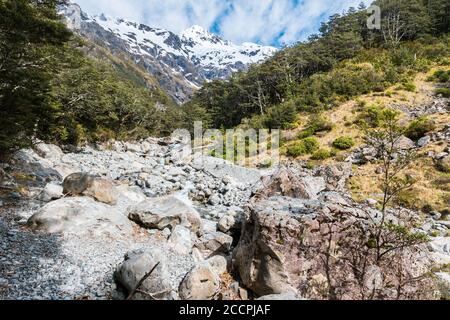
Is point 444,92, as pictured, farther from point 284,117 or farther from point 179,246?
point 179,246

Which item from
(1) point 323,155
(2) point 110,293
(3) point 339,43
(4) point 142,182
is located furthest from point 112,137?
(3) point 339,43

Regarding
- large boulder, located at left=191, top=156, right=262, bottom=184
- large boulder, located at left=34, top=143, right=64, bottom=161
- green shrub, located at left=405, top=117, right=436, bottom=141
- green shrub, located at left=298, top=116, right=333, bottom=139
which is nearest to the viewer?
large boulder, located at left=34, top=143, right=64, bottom=161

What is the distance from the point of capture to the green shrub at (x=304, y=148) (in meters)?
26.5

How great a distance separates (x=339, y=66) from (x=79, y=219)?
44.5 m

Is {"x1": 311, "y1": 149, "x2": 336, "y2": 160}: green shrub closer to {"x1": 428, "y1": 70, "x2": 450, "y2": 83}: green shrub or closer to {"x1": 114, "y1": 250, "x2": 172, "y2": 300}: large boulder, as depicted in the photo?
{"x1": 428, "y1": 70, "x2": 450, "y2": 83}: green shrub

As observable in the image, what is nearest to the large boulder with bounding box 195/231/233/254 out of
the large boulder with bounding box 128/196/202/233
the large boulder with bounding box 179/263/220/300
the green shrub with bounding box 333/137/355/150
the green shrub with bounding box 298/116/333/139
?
the large boulder with bounding box 128/196/202/233

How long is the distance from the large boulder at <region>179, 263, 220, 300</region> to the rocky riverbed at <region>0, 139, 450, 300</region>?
0.02m

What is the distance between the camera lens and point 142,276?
6.71 m

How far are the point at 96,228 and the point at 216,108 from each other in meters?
47.9

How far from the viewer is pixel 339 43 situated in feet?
154

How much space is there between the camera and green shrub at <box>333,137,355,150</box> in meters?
25.2
